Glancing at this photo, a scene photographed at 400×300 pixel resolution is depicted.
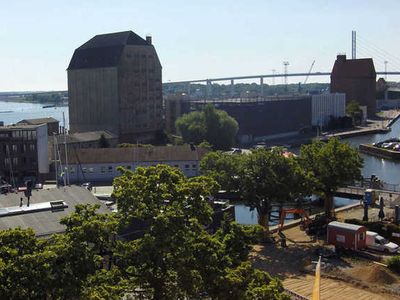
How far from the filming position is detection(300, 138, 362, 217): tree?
26250 mm

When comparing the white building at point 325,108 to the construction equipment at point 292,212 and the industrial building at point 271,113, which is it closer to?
the industrial building at point 271,113

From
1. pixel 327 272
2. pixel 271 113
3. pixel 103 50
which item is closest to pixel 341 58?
pixel 271 113

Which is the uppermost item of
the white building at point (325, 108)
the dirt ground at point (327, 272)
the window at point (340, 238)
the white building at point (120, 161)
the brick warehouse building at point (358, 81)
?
the brick warehouse building at point (358, 81)

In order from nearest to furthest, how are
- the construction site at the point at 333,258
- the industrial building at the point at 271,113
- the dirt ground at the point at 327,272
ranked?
the dirt ground at the point at 327,272
the construction site at the point at 333,258
the industrial building at the point at 271,113

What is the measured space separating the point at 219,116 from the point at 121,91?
39.9 ft

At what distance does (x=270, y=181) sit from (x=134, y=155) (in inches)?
693

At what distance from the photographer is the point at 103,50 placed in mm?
60312

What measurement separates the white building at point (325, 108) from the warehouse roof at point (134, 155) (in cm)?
4017

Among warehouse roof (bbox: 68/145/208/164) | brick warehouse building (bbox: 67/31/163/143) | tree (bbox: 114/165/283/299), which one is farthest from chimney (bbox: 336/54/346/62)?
tree (bbox: 114/165/283/299)

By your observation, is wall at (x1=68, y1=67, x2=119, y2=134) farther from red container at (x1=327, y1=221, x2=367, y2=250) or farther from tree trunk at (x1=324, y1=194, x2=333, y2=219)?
red container at (x1=327, y1=221, x2=367, y2=250)

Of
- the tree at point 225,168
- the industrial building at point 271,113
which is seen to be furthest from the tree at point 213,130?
the tree at point 225,168

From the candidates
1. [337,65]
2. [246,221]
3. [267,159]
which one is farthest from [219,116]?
[337,65]

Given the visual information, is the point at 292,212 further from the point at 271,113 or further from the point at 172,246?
the point at 271,113

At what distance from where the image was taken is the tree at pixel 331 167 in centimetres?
2625
